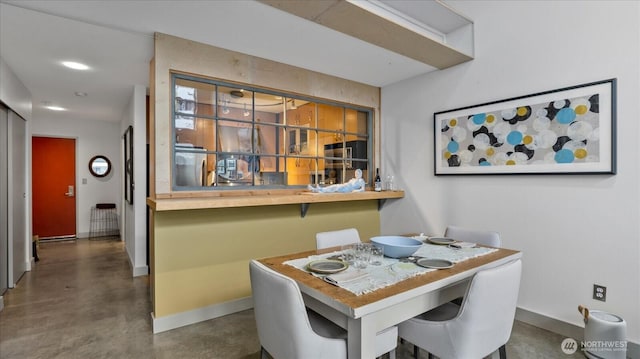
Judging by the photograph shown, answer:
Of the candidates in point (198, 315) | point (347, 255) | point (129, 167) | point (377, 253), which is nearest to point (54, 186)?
point (129, 167)

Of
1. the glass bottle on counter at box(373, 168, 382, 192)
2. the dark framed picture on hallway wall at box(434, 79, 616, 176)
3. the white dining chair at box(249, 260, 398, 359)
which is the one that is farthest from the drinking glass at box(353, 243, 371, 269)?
the glass bottle on counter at box(373, 168, 382, 192)

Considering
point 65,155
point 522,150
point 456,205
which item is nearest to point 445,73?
point 522,150

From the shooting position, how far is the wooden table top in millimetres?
1264

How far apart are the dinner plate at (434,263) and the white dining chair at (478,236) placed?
0.79 meters

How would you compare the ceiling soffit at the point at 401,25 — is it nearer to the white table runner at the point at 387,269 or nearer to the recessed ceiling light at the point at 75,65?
the white table runner at the point at 387,269

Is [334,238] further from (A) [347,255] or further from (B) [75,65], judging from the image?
(B) [75,65]

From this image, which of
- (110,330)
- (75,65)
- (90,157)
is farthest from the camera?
(90,157)

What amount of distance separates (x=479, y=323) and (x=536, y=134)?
186 centimetres

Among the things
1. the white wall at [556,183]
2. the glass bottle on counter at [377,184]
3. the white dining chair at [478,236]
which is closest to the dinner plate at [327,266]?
the white dining chair at [478,236]

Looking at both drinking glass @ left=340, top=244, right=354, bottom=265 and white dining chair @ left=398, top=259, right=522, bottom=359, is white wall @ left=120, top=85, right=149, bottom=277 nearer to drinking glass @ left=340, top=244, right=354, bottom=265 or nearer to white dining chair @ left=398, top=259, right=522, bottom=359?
drinking glass @ left=340, top=244, right=354, bottom=265

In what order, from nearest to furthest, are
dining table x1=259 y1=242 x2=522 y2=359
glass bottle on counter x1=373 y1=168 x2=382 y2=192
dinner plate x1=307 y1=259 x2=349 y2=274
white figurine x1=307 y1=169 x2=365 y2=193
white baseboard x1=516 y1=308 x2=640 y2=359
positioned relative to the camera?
dining table x1=259 y1=242 x2=522 y2=359, dinner plate x1=307 y1=259 x2=349 y2=274, white baseboard x1=516 y1=308 x2=640 y2=359, white figurine x1=307 y1=169 x2=365 y2=193, glass bottle on counter x1=373 y1=168 x2=382 y2=192

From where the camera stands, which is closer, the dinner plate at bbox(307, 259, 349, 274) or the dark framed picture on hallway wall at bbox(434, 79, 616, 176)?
the dinner plate at bbox(307, 259, 349, 274)

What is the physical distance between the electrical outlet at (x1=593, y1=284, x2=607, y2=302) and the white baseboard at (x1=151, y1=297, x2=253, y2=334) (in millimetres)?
2826

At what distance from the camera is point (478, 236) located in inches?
95.7
